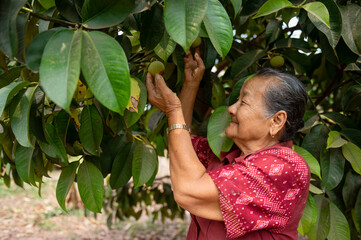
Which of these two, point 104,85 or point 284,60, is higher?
point 104,85

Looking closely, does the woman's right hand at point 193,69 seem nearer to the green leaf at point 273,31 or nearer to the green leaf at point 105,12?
the green leaf at point 273,31

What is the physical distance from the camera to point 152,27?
0.99m

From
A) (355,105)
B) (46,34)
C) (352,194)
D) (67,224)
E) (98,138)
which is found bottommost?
(67,224)

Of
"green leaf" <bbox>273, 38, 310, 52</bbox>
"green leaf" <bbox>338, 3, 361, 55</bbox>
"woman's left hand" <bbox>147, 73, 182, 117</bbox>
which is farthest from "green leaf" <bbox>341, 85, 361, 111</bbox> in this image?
"woman's left hand" <bbox>147, 73, 182, 117</bbox>

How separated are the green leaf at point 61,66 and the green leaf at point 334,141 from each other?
0.90 m

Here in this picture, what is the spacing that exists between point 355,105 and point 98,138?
102cm

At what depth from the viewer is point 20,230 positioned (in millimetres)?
4109

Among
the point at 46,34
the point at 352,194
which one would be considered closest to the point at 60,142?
the point at 46,34

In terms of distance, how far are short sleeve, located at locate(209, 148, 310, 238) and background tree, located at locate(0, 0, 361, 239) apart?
0.46ft

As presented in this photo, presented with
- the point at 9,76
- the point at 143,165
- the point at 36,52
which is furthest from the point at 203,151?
the point at 36,52

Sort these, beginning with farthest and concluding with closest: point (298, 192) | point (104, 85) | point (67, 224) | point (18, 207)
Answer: point (18, 207), point (67, 224), point (298, 192), point (104, 85)

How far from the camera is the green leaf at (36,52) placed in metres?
0.71

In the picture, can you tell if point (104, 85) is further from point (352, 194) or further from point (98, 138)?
point (352, 194)

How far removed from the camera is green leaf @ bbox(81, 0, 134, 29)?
0.79 meters
